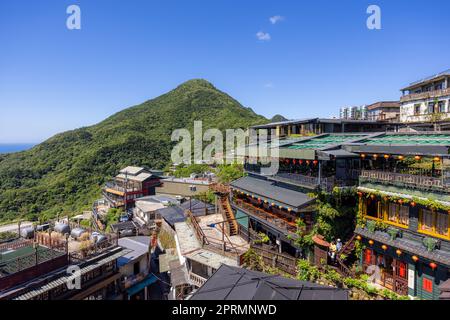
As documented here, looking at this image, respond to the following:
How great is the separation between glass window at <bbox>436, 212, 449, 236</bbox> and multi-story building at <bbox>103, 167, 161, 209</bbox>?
46.8m

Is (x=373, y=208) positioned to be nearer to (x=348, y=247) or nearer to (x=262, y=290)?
(x=348, y=247)

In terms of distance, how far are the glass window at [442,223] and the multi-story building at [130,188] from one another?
46805mm

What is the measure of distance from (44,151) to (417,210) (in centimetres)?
10853

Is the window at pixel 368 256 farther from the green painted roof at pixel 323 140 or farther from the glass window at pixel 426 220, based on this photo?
the green painted roof at pixel 323 140

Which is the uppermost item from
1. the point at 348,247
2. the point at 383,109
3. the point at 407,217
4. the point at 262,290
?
the point at 383,109

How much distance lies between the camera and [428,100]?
30.1 metres

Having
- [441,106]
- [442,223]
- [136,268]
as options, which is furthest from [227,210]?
[441,106]

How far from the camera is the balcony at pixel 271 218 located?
1734cm

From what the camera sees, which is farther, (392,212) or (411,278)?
(392,212)

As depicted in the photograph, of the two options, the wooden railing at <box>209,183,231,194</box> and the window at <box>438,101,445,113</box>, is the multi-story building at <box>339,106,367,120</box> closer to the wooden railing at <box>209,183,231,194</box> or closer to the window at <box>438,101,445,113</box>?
the window at <box>438,101,445,113</box>

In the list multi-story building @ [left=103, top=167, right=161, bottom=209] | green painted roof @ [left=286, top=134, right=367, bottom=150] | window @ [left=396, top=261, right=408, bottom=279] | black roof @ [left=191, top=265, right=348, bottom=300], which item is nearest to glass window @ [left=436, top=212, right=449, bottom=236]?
window @ [left=396, top=261, right=408, bottom=279]

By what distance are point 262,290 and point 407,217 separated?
1052 cm

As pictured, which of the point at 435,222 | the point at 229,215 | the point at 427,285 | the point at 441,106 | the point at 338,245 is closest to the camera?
the point at 435,222
